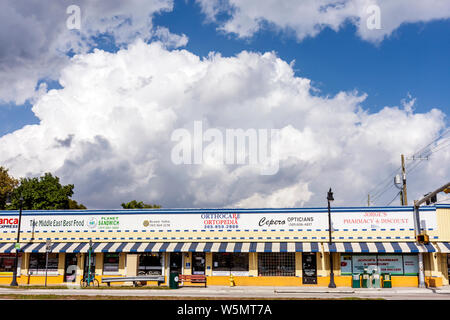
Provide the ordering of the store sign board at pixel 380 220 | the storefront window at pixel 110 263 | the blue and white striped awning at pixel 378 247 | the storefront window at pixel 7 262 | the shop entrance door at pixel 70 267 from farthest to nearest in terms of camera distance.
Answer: the storefront window at pixel 7 262, the shop entrance door at pixel 70 267, the storefront window at pixel 110 263, the store sign board at pixel 380 220, the blue and white striped awning at pixel 378 247

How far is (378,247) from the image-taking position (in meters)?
33.5

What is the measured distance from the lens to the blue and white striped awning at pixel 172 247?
34.3 metres

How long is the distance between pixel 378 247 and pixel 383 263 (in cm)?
186

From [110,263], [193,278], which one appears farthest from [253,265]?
[110,263]

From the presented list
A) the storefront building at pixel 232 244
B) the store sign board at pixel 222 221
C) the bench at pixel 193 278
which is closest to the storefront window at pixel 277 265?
the storefront building at pixel 232 244

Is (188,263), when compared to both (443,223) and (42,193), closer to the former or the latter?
(443,223)

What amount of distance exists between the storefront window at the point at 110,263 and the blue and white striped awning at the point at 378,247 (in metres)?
17.1

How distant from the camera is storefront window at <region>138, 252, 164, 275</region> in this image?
1432 inches

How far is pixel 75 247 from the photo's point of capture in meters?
36.5

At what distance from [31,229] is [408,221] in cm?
3147

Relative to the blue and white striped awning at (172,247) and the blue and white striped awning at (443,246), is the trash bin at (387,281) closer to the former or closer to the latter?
the blue and white striped awning at (443,246)

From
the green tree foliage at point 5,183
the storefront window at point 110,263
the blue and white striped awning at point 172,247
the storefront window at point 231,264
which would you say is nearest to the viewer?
the blue and white striped awning at point 172,247

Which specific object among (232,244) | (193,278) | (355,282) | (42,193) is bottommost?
(355,282)

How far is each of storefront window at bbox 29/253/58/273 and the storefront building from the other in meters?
0.08
